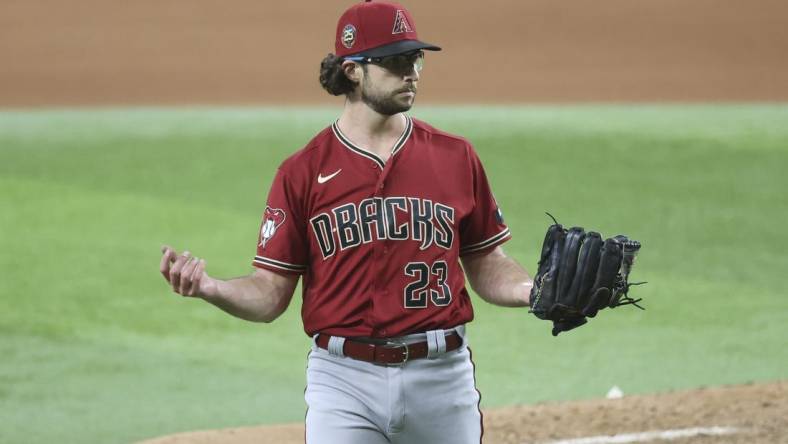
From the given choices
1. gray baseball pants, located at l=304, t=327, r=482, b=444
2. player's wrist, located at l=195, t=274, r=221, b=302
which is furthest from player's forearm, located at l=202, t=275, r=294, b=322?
gray baseball pants, located at l=304, t=327, r=482, b=444

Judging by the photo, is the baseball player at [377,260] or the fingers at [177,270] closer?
the fingers at [177,270]

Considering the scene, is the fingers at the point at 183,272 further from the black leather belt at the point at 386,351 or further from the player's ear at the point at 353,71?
the player's ear at the point at 353,71

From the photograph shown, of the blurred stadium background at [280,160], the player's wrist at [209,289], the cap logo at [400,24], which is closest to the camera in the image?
the player's wrist at [209,289]

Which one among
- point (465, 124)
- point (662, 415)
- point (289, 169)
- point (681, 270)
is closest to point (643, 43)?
point (465, 124)

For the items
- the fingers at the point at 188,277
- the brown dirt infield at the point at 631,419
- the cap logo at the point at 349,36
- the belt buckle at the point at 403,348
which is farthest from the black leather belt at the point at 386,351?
the brown dirt infield at the point at 631,419

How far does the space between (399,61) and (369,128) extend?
0.86ft

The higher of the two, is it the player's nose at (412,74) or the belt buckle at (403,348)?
the player's nose at (412,74)

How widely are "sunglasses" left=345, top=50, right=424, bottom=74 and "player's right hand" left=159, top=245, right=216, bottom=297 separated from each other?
32.4 inches

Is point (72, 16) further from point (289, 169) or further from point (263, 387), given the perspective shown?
point (289, 169)

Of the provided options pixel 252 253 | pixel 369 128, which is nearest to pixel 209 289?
pixel 369 128

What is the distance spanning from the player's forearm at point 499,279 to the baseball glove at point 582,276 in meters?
0.20

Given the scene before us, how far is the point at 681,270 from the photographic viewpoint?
9.94m

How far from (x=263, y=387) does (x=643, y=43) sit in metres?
14.2

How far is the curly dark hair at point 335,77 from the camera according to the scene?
3.97 meters
